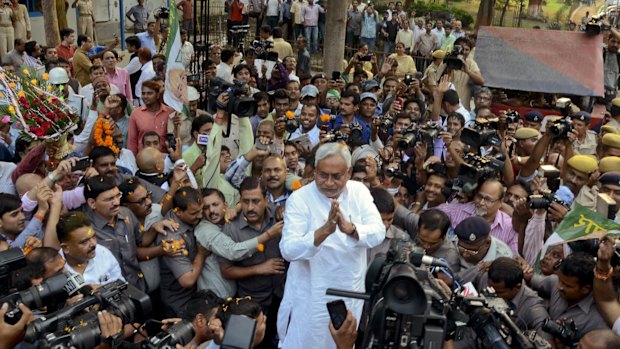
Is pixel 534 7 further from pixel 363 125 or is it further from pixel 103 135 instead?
pixel 103 135

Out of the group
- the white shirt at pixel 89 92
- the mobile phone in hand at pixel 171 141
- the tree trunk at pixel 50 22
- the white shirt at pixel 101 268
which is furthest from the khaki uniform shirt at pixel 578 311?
the tree trunk at pixel 50 22

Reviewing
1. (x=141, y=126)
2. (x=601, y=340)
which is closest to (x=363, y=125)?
(x=141, y=126)

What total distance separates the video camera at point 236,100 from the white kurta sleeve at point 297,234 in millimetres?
1946

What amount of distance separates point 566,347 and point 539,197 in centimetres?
122

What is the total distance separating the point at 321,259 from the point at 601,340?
1.49m

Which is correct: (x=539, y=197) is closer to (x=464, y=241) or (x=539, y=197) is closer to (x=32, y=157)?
(x=464, y=241)

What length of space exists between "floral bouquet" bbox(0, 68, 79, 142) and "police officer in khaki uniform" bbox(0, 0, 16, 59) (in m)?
7.59

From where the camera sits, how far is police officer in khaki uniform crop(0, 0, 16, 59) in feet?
40.2

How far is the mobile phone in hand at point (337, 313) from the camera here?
10.0ft

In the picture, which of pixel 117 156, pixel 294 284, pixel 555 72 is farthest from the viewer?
pixel 555 72

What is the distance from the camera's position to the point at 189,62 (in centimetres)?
1045

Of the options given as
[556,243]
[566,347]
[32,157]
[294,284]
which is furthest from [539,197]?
[32,157]

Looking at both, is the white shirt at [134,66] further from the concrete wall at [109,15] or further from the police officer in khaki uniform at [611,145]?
the concrete wall at [109,15]

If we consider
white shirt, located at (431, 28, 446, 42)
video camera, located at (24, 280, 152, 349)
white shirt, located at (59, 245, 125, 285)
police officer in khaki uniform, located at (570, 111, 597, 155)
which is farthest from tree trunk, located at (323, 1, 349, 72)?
video camera, located at (24, 280, 152, 349)
